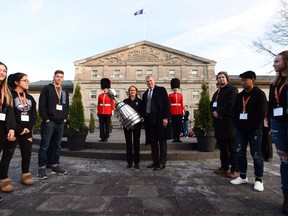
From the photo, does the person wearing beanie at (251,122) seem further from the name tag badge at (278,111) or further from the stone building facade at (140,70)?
the stone building facade at (140,70)

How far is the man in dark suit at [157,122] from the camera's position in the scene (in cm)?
506

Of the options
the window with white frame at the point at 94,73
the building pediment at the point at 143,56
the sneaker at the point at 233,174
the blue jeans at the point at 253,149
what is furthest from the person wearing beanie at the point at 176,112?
the window with white frame at the point at 94,73

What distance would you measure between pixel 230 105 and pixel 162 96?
158cm

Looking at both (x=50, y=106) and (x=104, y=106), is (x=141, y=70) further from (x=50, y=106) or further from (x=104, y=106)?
(x=50, y=106)

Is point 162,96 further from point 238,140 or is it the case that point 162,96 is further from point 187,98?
point 187,98

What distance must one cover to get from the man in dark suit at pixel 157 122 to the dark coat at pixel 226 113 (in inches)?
46.5

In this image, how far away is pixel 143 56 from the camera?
40969 mm

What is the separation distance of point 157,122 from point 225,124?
1531 mm

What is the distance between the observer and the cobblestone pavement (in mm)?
2727

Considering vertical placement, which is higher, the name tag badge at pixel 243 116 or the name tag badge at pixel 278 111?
the name tag badge at pixel 278 111

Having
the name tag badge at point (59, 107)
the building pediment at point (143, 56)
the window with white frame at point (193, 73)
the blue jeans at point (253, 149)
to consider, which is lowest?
the blue jeans at point (253, 149)

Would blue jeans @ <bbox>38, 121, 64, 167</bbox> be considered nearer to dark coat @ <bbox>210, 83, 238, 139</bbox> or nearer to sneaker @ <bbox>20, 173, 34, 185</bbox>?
sneaker @ <bbox>20, 173, 34, 185</bbox>

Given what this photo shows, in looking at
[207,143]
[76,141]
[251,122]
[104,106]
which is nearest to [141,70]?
[104,106]

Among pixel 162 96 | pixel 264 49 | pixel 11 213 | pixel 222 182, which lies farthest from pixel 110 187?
pixel 264 49
